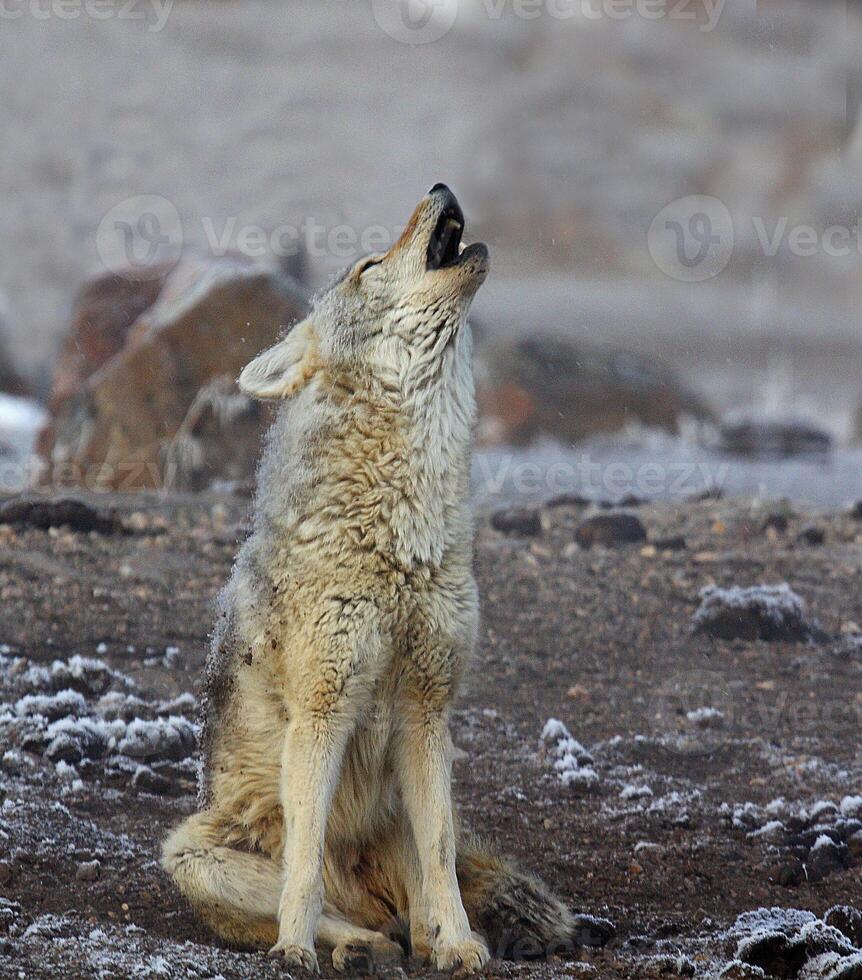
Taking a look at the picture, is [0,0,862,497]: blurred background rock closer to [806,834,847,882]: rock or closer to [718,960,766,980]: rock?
[806,834,847,882]: rock

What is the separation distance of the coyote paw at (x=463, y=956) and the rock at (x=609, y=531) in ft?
18.2

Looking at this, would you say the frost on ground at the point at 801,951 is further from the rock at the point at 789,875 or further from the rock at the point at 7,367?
the rock at the point at 7,367

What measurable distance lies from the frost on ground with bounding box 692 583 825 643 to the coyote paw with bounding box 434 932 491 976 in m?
4.92

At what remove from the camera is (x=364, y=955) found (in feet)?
15.0

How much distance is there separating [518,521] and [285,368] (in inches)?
198

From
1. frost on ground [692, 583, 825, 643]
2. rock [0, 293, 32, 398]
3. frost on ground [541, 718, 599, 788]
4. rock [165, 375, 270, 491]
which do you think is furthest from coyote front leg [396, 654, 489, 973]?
rock [0, 293, 32, 398]

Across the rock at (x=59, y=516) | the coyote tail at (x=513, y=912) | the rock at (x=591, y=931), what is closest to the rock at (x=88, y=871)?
the coyote tail at (x=513, y=912)

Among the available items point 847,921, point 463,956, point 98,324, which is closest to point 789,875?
point 847,921

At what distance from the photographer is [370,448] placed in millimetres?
4988

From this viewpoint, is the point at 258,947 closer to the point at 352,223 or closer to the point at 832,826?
the point at 832,826

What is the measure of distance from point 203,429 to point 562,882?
17.5 ft

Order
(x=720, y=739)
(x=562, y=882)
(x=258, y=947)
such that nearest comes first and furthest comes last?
(x=258, y=947) < (x=562, y=882) < (x=720, y=739)

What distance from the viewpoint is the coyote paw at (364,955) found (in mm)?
4527

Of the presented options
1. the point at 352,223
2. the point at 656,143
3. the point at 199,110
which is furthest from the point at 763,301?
the point at 199,110
